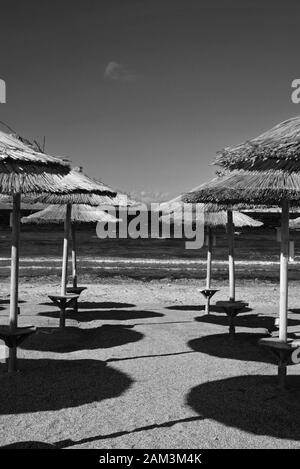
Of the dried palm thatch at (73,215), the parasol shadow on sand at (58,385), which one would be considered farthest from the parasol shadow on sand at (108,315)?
the parasol shadow on sand at (58,385)

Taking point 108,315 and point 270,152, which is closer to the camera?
point 270,152

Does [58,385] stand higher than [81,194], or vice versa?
[81,194]

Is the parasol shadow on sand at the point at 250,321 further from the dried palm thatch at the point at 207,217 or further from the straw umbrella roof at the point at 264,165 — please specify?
the straw umbrella roof at the point at 264,165

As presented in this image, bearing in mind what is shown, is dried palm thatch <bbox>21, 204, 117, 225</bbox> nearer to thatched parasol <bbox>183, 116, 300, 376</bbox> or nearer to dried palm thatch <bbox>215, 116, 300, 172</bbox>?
thatched parasol <bbox>183, 116, 300, 376</bbox>

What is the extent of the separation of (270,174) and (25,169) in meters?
2.75

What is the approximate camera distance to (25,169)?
5.07 metres

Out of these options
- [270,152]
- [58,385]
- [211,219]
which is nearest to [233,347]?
[58,385]

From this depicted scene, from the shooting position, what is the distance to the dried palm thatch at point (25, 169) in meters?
4.91

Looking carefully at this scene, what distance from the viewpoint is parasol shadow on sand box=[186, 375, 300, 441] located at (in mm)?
4754

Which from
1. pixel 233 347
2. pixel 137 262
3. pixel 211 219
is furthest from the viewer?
pixel 137 262

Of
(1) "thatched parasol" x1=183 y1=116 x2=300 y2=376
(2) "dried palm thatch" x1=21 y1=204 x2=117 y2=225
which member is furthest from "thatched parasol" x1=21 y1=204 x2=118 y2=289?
(1) "thatched parasol" x1=183 y1=116 x2=300 y2=376

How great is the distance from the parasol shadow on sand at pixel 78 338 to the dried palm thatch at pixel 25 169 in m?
2.82

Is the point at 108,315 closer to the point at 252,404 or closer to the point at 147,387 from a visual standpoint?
the point at 147,387
